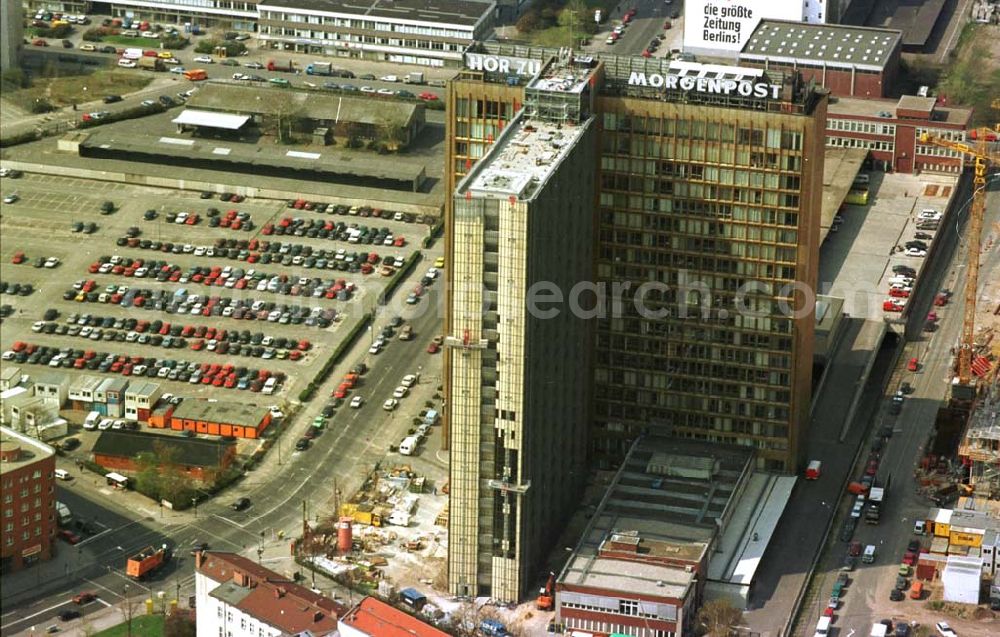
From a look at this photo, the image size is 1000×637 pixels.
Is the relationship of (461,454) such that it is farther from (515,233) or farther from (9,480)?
(9,480)

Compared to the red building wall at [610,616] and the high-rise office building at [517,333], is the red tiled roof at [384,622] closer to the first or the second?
the red building wall at [610,616]

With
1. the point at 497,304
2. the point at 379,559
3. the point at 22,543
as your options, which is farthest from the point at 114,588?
the point at 497,304

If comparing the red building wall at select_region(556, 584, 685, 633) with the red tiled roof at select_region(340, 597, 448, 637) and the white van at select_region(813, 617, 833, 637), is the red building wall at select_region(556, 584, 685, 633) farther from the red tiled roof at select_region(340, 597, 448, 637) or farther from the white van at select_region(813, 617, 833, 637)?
the red tiled roof at select_region(340, 597, 448, 637)

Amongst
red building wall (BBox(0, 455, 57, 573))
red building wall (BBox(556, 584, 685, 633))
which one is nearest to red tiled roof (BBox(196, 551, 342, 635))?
red building wall (BBox(0, 455, 57, 573))

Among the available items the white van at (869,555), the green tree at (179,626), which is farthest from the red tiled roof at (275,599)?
the white van at (869,555)

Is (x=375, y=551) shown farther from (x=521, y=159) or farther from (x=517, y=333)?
(x=521, y=159)
